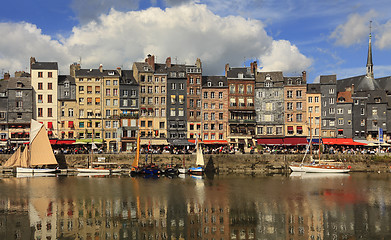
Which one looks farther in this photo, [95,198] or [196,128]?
[196,128]

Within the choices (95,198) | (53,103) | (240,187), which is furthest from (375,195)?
(53,103)

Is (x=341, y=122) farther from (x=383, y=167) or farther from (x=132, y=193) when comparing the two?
(x=132, y=193)

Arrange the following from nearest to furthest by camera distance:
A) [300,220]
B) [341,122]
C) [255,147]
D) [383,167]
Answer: [300,220] < [383,167] < [255,147] < [341,122]

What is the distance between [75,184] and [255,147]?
1681 inches

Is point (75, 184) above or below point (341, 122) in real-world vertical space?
below

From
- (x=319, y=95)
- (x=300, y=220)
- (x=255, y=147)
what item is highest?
(x=319, y=95)

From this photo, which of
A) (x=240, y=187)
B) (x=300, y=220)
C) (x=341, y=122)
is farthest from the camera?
(x=341, y=122)

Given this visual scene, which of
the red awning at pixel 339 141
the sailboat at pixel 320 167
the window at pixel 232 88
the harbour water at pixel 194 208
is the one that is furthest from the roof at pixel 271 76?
the harbour water at pixel 194 208

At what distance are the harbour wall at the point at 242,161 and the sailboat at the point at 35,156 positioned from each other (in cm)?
553

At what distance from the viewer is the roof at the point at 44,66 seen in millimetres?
88625

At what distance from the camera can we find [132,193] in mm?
52781

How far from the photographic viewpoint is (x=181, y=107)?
9250cm

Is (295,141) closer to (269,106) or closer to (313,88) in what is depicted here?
(269,106)

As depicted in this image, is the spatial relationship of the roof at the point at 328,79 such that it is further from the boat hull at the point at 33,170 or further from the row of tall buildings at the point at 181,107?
the boat hull at the point at 33,170
